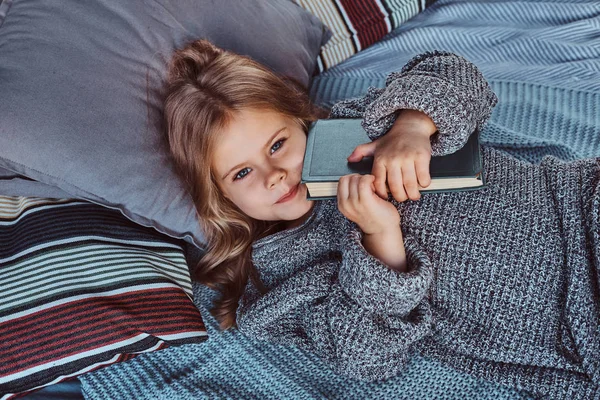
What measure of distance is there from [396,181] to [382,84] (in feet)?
1.76

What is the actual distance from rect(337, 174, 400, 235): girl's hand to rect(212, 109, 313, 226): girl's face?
6.4 inches

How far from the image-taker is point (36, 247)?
0.88 meters

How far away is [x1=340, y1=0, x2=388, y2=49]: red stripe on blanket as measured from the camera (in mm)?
1270

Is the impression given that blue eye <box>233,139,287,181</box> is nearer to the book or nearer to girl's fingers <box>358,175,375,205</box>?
the book

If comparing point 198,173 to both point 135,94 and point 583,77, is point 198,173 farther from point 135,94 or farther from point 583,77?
point 583,77

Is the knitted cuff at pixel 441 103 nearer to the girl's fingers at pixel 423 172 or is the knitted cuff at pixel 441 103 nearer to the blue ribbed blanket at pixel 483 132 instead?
the girl's fingers at pixel 423 172

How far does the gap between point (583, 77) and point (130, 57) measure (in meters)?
0.93

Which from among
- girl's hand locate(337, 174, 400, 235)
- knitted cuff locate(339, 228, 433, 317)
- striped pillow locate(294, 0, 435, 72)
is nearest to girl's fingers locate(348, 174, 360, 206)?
girl's hand locate(337, 174, 400, 235)

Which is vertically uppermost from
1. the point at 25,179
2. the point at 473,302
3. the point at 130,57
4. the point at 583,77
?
the point at 130,57

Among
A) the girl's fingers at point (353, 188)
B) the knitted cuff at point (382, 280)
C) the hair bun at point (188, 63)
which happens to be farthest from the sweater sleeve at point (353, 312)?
the hair bun at point (188, 63)

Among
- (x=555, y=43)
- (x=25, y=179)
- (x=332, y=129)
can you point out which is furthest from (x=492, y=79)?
(x=25, y=179)

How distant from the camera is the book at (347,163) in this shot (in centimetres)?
73

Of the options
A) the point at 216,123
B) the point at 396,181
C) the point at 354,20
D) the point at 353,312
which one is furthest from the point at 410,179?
the point at 354,20

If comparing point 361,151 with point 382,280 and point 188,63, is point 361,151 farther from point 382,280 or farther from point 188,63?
point 188,63
